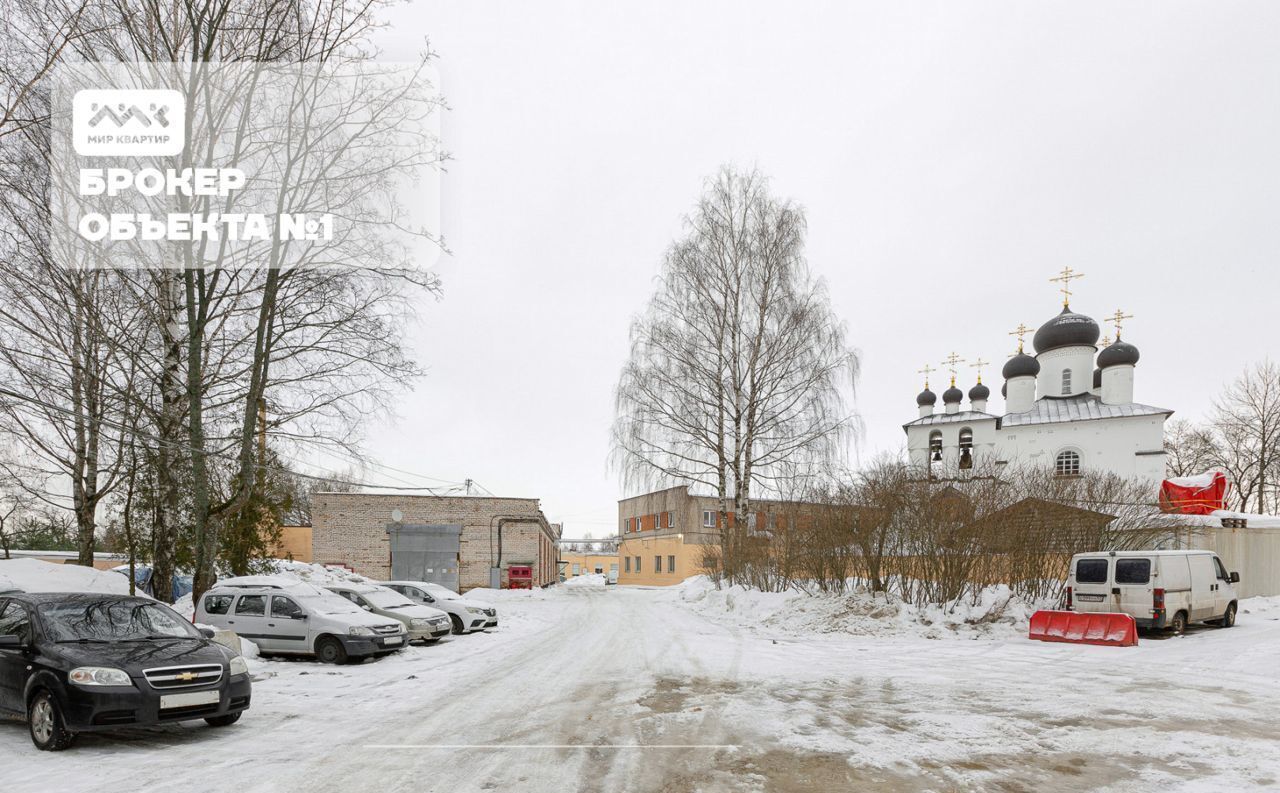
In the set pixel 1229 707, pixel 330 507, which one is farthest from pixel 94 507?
pixel 1229 707

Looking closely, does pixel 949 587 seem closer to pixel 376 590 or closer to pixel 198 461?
pixel 376 590

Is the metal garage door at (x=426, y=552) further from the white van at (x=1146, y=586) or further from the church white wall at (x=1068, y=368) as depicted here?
the church white wall at (x=1068, y=368)

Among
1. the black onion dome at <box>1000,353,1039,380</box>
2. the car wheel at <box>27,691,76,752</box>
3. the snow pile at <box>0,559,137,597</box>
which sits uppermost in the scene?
the black onion dome at <box>1000,353,1039,380</box>

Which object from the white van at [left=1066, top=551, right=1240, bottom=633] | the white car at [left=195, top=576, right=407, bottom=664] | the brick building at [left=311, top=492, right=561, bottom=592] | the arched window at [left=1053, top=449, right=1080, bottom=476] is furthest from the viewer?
the arched window at [left=1053, top=449, right=1080, bottom=476]

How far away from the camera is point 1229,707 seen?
8.97 metres

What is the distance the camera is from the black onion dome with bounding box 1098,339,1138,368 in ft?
162

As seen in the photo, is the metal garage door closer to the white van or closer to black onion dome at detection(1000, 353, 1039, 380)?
the white van

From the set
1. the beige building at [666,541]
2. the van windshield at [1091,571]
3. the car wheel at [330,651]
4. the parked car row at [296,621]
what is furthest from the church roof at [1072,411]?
the car wheel at [330,651]

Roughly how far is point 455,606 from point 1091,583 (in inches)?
588

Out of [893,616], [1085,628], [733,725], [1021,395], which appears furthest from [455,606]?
[1021,395]

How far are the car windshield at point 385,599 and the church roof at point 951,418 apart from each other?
46.9m

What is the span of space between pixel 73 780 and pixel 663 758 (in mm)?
4798

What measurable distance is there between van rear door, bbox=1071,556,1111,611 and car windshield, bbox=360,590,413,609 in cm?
1496

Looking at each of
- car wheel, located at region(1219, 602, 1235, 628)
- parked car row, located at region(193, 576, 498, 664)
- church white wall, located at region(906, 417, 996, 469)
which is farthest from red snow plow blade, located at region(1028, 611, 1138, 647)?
church white wall, located at region(906, 417, 996, 469)
